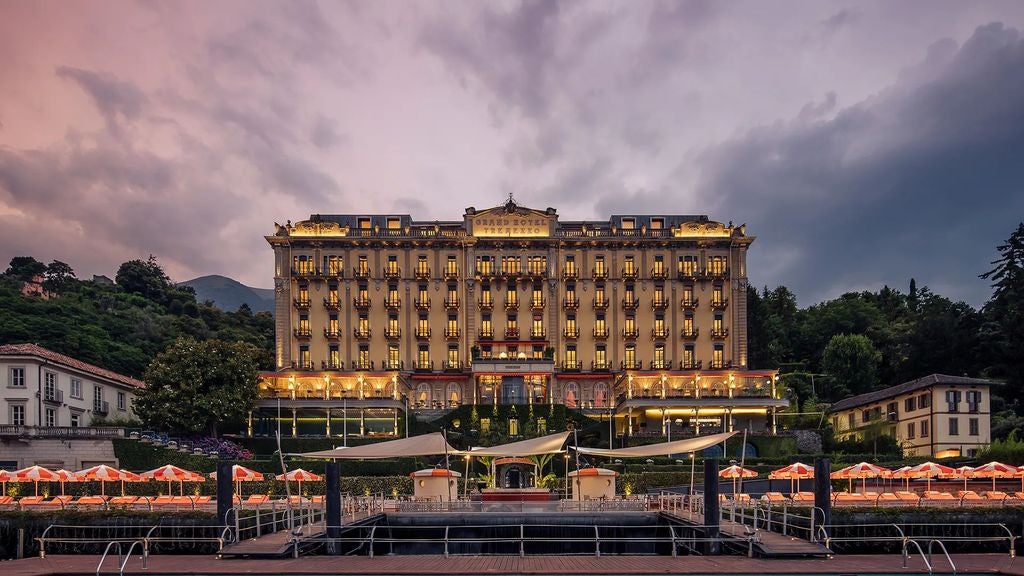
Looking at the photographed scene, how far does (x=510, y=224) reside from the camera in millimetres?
83688

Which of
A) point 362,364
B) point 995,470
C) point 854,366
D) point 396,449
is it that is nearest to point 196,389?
point 362,364

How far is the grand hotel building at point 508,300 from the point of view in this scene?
81.1 meters

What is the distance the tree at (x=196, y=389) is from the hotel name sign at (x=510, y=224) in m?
27.3

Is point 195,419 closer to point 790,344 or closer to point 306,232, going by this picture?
point 306,232

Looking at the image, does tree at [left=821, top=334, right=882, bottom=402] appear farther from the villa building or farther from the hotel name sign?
the hotel name sign

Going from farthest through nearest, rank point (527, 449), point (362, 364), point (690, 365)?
1. point (690, 365)
2. point (362, 364)
3. point (527, 449)

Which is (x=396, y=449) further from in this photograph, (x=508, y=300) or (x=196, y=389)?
(x=508, y=300)

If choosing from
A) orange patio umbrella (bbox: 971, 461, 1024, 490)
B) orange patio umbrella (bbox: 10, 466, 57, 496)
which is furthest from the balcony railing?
orange patio umbrella (bbox: 971, 461, 1024, 490)

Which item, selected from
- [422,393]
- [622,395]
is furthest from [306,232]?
[622,395]

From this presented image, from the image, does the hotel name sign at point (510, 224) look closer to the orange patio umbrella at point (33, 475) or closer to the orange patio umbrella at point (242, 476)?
the orange patio umbrella at point (242, 476)

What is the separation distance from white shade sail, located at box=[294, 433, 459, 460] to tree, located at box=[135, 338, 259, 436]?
32.3 meters

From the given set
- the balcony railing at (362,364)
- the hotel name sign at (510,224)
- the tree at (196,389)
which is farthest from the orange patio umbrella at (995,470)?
the balcony railing at (362,364)

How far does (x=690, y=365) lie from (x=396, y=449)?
53634 millimetres

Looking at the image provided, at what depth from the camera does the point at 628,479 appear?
50.2m
